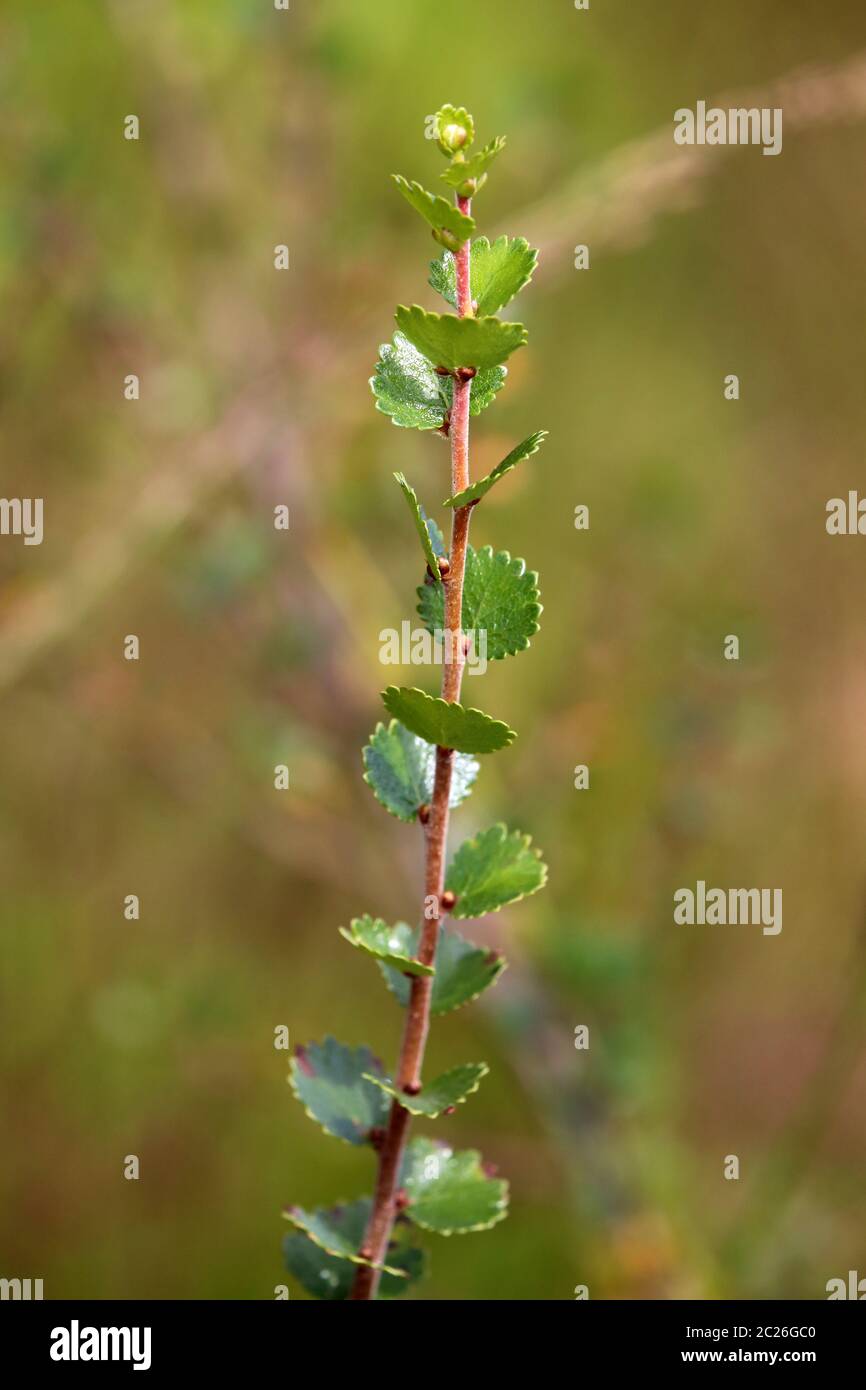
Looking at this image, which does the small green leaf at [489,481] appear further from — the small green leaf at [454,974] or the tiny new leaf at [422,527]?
the small green leaf at [454,974]

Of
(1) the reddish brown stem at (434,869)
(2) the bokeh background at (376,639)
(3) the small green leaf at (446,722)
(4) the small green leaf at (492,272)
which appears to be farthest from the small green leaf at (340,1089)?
(2) the bokeh background at (376,639)

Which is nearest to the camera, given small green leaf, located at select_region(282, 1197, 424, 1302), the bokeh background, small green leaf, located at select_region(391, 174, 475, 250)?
small green leaf, located at select_region(391, 174, 475, 250)

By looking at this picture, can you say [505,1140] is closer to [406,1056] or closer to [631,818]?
[631,818]

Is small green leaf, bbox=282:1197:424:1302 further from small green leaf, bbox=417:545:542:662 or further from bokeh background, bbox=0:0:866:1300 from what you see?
bokeh background, bbox=0:0:866:1300

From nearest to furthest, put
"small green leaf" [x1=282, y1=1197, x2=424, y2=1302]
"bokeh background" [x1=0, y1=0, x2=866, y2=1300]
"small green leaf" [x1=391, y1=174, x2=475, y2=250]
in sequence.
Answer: "small green leaf" [x1=391, y1=174, x2=475, y2=250] → "small green leaf" [x1=282, y1=1197, x2=424, y2=1302] → "bokeh background" [x1=0, y1=0, x2=866, y2=1300]

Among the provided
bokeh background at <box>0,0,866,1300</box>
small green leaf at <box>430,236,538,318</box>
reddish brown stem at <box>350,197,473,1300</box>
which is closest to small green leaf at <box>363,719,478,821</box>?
reddish brown stem at <box>350,197,473,1300</box>

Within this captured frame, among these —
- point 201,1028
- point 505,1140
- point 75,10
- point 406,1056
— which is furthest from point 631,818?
point 75,10
